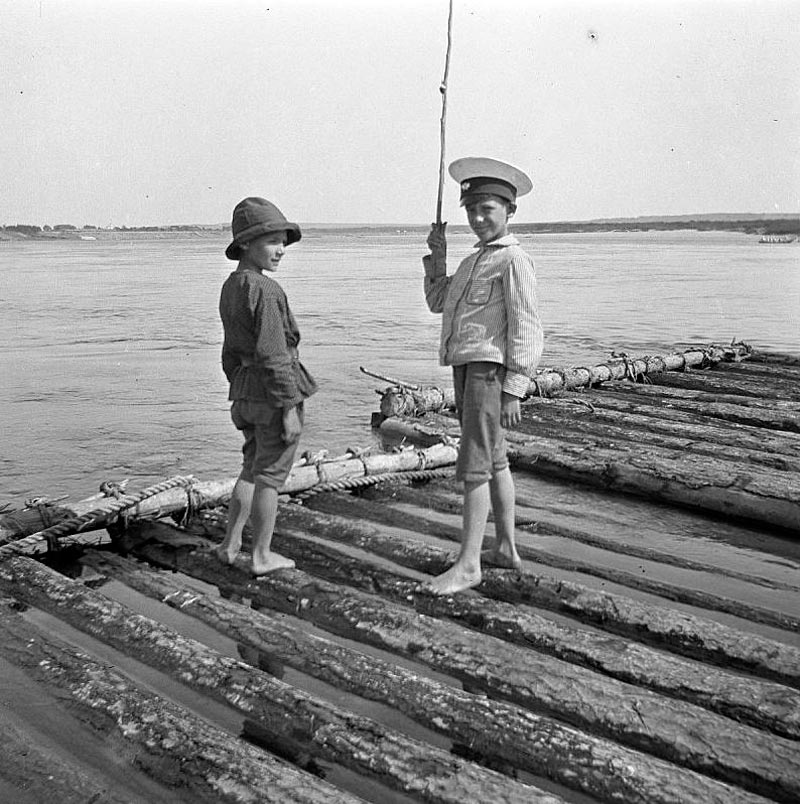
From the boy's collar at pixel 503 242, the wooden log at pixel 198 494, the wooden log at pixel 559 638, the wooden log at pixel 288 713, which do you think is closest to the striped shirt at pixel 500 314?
the boy's collar at pixel 503 242

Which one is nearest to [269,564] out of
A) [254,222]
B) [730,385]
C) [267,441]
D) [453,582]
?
[267,441]

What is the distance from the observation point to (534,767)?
2781mm

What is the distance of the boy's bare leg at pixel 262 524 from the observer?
4352 mm

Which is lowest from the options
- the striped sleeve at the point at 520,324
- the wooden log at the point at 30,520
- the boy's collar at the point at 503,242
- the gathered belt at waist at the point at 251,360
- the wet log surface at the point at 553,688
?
the wooden log at the point at 30,520

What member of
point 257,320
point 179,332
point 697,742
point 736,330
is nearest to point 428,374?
point 179,332

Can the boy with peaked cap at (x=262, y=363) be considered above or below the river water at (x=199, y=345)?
above

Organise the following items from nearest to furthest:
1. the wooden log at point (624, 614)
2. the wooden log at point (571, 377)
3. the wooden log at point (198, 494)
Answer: the wooden log at point (624, 614) < the wooden log at point (198, 494) < the wooden log at point (571, 377)

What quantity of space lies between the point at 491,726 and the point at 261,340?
1.95 m

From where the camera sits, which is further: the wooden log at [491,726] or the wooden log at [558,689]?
the wooden log at [558,689]

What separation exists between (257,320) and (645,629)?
2.12m

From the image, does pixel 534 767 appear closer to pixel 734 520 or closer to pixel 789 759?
pixel 789 759

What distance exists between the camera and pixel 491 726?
2.95m

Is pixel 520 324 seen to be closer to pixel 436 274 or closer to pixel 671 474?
pixel 436 274

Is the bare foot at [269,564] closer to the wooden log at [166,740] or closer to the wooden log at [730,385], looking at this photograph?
the wooden log at [166,740]
